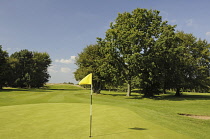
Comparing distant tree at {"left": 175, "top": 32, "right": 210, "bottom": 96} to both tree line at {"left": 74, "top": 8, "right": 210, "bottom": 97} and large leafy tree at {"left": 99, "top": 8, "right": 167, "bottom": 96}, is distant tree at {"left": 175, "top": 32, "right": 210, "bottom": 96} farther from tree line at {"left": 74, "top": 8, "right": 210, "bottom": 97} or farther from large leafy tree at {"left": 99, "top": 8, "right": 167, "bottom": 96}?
large leafy tree at {"left": 99, "top": 8, "right": 167, "bottom": 96}

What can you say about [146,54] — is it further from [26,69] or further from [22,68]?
[22,68]

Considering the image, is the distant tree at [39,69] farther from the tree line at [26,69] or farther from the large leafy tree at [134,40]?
the large leafy tree at [134,40]

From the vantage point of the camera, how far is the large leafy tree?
34.2 meters

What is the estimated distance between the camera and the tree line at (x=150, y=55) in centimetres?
3484

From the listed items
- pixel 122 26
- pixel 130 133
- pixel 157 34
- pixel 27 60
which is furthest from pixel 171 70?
pixel 27 60

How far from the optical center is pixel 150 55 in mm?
35594

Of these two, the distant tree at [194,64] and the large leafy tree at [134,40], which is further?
the distant tree at [194,64]

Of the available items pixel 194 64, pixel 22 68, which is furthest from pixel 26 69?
pixel 194 64

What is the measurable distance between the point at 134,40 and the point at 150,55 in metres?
5.11

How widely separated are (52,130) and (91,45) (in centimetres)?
4595

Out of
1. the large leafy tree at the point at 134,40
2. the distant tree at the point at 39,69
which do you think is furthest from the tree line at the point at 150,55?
the distant tree at the point at 39,69

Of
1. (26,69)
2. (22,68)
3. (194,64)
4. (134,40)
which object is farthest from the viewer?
(22,68)

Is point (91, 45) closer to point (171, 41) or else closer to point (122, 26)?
point (122, 26)

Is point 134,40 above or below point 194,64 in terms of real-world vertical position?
above
